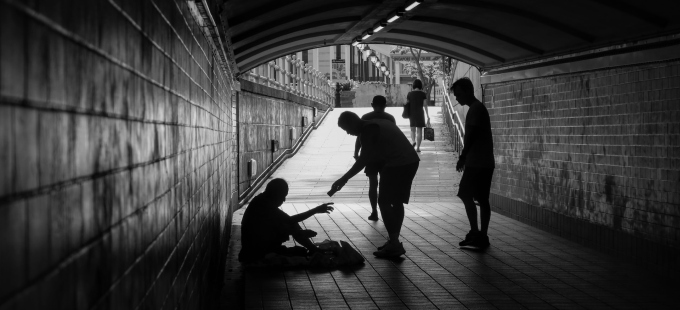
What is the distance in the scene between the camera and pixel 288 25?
43.0 feet

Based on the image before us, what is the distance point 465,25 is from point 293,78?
15.6 meters

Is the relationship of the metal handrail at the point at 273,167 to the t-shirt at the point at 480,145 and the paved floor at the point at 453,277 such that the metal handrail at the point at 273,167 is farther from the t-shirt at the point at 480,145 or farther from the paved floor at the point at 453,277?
the t-shirt at the point at 480,145

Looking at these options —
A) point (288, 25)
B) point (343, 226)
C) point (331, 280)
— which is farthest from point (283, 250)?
point (288, 25)

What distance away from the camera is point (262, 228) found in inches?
338

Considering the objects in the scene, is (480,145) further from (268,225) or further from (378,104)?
(378,104)

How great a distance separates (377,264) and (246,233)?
124cm

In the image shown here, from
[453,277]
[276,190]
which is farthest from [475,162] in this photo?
[276,190]

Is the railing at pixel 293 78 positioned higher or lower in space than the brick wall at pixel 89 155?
higher

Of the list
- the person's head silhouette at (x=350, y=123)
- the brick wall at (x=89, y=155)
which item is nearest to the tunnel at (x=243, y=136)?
the brick wall at (x=89, y=155)

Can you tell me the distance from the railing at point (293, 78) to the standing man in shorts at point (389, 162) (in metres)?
8.20

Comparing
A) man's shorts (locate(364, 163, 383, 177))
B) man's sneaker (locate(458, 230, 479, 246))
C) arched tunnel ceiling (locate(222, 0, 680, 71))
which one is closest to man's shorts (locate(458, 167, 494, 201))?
man's sneaker (locate(458, 230, 479, 246))

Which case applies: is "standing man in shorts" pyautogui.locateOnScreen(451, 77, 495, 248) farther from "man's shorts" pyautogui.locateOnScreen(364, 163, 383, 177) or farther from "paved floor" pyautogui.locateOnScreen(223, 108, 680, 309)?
"man's shorts" pyautogui.locateOnScreen(364, 163, 383, 177)

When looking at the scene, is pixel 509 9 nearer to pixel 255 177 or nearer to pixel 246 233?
pixel 246 233

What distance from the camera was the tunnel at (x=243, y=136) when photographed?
1512 mm
